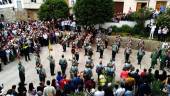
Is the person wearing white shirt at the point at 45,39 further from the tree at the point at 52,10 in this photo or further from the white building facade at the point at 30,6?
the white building facade at the point at 30,6

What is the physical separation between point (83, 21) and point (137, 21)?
4983 millimetres

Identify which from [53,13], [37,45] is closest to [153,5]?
[53,13]

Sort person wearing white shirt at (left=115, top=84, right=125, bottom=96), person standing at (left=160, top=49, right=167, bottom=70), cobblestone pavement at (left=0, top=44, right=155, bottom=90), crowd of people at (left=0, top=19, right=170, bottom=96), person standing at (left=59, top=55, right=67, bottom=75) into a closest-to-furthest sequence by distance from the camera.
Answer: person wearing white shirt at (left=115, top=84, right=125, bottom=96)
crowd of people at (left=0, top=19, right=170, bottom=96)
person standing at (left=59, top=55, right=67, bottom=75)
person standing at (left=160, top=49, right=167, bottom=70)
cobblestone pavement at (left=0, top=44, right=155, bottom=90)

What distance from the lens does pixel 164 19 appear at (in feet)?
92.8

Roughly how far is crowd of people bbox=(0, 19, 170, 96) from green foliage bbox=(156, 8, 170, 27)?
2.65 m

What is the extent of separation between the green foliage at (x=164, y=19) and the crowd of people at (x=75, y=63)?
2.65 meters

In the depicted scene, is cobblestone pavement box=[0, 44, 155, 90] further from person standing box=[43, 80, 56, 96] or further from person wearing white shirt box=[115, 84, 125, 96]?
person standing box=[43, 80, 56, 96]

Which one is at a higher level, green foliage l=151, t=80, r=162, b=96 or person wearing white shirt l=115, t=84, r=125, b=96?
person wearing white shirt l=115, t=84, r=125, b=96

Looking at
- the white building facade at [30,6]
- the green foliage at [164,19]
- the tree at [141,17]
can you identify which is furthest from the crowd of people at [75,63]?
the white building facade at [30,6]

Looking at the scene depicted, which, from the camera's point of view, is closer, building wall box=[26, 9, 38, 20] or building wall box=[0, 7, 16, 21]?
building wall box=[0, 7, 16, 21]

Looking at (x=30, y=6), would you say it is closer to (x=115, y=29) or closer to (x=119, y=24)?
(x=119, y=24)

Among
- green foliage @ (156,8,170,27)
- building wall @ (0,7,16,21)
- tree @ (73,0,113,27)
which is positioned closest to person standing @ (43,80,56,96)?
green foliage @ (156,8,170,27)

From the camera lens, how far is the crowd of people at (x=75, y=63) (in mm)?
16531

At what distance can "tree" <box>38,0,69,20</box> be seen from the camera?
35.4m
